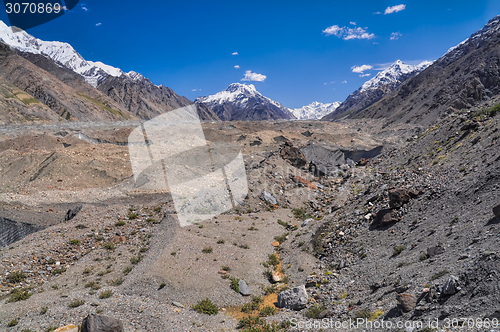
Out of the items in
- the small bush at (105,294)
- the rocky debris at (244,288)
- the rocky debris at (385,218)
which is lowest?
→ the rocky debris at (244,288)

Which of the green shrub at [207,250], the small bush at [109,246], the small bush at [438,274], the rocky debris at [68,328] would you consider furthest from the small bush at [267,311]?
the small bush at [109,246]

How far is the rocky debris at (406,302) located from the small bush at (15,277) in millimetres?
12926

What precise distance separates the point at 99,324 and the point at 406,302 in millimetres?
7240

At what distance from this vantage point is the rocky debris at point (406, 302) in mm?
5918

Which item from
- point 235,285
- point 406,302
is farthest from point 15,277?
point 406,302

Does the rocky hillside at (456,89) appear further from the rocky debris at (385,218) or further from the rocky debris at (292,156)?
the rocky debris at (385,218)

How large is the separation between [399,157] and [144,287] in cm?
1934

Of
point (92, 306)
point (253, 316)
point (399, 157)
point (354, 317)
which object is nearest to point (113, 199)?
point (92, 306)

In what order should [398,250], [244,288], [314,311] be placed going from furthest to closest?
[244,288] < [398,250] < [314,311]

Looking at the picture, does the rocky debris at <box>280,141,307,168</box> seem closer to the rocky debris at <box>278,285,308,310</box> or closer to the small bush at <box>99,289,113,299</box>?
the rocky debris at <box>278,285,308,310</box>

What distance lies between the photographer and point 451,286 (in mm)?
5555

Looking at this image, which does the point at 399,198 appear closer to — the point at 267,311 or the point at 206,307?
the point at 267,311

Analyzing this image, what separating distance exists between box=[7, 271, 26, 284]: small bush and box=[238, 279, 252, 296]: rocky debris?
27.5 feet

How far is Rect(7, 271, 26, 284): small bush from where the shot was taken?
1034 centimetres
